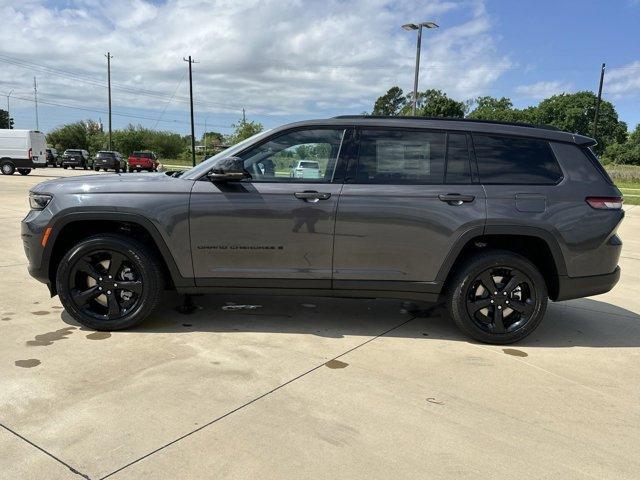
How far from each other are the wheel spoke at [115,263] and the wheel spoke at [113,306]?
0.18 m

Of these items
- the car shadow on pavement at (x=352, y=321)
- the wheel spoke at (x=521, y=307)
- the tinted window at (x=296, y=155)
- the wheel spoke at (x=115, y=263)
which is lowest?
the car shadow on pavement at (x=352, y=321)

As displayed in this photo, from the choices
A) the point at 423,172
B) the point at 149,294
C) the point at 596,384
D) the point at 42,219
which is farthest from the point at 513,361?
the point at 42,219

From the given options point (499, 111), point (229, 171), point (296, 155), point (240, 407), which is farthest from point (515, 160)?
point (499, 111)

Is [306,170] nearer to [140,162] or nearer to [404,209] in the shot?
[404,209]

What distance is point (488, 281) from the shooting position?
159 inches

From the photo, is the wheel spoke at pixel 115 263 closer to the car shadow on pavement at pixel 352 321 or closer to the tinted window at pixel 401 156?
the car shadow on pavement at pixel 352 321

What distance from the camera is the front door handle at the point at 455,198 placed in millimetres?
3920

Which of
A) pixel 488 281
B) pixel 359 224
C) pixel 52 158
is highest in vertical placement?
pixel 52 158

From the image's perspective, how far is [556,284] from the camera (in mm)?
4090

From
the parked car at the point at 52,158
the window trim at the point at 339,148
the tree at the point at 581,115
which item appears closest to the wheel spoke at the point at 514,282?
the window trim at the point at 339,148

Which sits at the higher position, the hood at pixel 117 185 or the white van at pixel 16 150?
the white van at pixel 16 150

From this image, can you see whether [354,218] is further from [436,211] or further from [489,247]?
[489,247]

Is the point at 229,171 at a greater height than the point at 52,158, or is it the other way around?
the point at 52,158

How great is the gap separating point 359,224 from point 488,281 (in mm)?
1152
